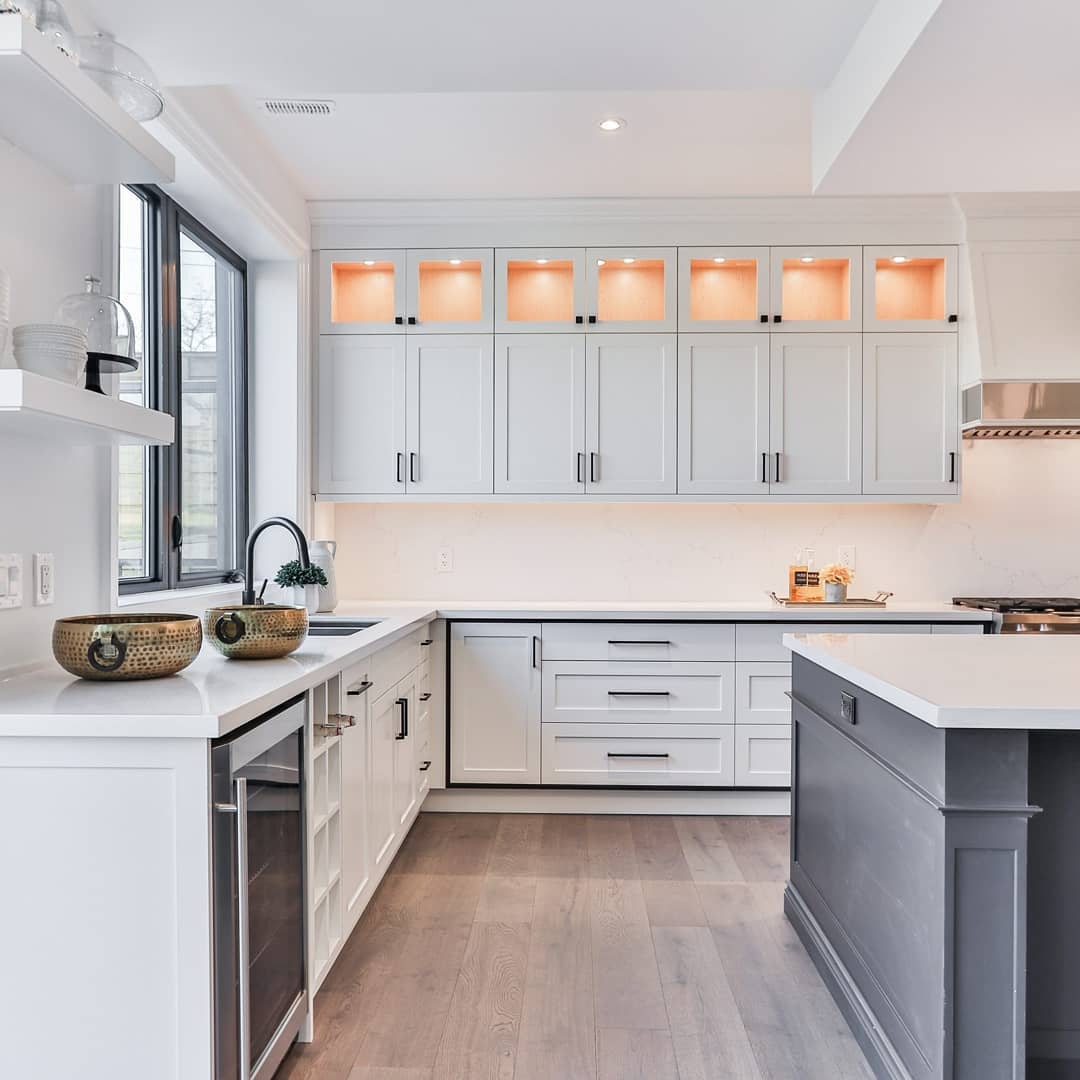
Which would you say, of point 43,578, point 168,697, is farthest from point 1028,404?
point 43,578

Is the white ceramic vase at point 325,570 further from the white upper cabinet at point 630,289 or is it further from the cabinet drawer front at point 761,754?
the cabinet drawer front at point 761,754

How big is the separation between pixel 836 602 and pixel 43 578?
2.99 metres

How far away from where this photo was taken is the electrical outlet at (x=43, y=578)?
1.86m

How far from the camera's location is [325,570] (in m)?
3.40

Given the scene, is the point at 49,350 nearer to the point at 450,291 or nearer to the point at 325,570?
the point at 325,570

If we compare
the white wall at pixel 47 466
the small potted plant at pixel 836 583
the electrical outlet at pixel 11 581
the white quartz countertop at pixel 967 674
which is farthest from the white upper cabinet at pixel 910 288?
the electrical outlet at pixel 11 581

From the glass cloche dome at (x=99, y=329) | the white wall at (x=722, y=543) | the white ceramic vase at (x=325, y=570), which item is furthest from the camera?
the white wall at (x=722, y=543)

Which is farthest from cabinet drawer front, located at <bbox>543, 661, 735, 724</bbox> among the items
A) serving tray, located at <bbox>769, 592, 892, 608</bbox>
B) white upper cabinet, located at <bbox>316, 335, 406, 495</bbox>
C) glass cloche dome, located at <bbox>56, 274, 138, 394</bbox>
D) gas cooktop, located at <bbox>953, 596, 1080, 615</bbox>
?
glass cloche dome, located at <bbox>56, 274, 138, 394</bbox>

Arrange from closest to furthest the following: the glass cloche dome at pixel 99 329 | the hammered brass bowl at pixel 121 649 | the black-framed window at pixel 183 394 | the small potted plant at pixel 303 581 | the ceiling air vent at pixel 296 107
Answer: the hammered brass bowl at pixel 121 649, the glass cloche dome at pixel 99 329, the black-framed window at pixel 183 394, the ceiling air vent at pixel 296 107, the small potted plant at pixel 303 581

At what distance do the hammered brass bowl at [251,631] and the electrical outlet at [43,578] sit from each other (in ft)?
1.09

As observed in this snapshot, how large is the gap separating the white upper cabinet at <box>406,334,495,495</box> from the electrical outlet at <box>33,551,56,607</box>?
76.7 inches

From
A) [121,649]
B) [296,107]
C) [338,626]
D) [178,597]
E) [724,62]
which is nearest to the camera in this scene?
[121,649]

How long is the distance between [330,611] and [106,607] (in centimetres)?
137

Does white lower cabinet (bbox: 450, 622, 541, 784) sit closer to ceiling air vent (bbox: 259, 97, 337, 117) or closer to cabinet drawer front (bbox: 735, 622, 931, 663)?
cabinet drawer front (bbox: 735, 622, 931, 663)
